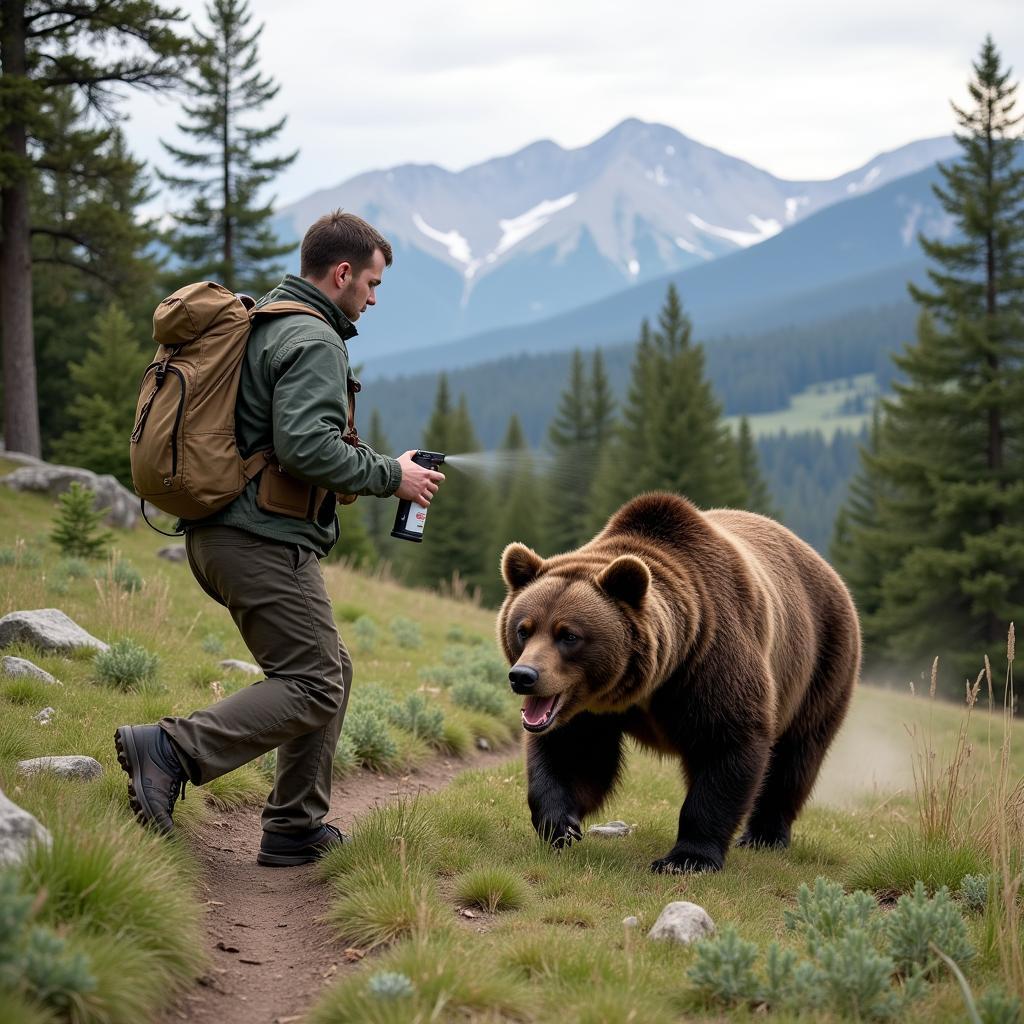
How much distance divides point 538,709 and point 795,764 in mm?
2550

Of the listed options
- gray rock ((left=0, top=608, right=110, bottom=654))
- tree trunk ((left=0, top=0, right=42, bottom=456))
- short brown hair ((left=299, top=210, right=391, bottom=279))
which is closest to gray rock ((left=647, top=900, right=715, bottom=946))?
short brown hair ((left=299, top=210, right=391, bottom=279))

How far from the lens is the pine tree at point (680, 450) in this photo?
45.1m

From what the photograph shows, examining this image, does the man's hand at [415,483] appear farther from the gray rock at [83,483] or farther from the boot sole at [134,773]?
the gray rock at [83,483]

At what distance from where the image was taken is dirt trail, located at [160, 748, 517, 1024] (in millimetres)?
3783

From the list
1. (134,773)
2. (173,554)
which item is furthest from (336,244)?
(173,554)

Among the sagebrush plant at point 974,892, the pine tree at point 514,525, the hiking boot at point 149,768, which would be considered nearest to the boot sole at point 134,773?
the hiking boot at point 149,768

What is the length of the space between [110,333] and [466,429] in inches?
1530

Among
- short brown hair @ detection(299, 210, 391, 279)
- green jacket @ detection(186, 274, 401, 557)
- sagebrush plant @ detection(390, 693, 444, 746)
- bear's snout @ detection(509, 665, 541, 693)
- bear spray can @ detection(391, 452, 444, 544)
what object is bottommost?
sagebrush plant @ detection(390, 693, 444, 746)

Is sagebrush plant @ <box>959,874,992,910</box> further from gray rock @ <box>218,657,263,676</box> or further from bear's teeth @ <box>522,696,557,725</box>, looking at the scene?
gray rock @ <box>218,657,263,676</box>

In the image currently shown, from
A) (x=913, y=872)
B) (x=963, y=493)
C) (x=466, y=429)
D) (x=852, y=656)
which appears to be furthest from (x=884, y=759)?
(x=466, y=429)

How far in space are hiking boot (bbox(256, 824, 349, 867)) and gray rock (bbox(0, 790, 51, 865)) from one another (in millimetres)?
1715

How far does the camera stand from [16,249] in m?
Result: 20.2

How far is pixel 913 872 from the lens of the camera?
17.8 ft

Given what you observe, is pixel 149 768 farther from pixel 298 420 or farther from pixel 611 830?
pixel 611 830
